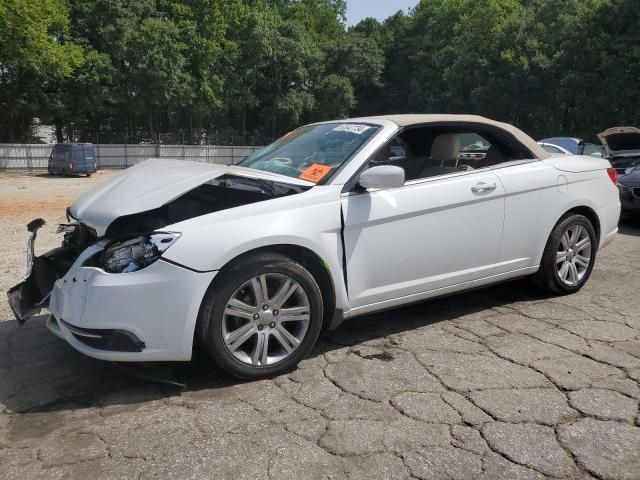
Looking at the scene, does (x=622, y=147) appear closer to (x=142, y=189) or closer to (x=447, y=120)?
(x=447, y=120)

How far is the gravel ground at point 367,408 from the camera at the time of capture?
2.64 metres

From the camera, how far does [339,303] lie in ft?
12.3

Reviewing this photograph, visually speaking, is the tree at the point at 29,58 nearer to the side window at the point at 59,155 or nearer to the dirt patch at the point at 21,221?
the side window at the point at 59,155

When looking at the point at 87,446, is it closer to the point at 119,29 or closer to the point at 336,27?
the point at 119,29

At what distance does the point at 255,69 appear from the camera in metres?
45.0

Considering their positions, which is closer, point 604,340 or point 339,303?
point 339,303

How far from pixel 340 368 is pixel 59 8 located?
3542 cm

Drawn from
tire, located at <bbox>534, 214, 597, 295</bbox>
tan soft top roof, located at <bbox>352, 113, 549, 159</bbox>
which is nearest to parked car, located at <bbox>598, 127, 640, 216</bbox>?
tire, located at <bbox>534, 214, 597, 295</bbox>

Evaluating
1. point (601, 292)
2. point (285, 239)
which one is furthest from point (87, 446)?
point (601, 292)

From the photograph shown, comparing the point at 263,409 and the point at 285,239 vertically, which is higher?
the point at 285,239

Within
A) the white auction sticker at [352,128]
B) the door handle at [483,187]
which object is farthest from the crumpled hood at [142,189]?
the door handle at [483,187]

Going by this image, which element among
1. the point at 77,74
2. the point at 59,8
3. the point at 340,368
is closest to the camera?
the point at 340,368

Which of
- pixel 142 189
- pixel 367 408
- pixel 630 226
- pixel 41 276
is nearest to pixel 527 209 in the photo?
pixel 367 408

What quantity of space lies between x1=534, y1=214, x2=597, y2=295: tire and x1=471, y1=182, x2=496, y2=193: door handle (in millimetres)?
829
